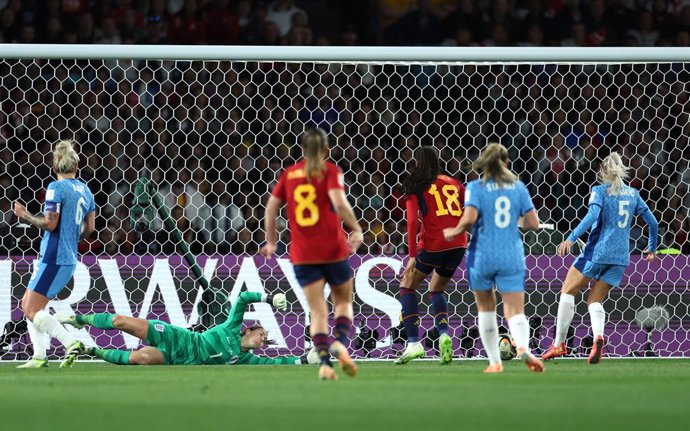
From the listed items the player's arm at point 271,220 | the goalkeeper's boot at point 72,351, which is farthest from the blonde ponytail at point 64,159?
the player's arm at point 271,220

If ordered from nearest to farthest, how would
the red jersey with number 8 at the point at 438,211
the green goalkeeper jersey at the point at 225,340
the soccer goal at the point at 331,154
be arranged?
the red jersey with number 8 at the point at 438,211 → the green goalkeeper jersey at the point at 225,340 → the soccer goal at the point at 331,154

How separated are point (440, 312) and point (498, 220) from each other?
1.98m

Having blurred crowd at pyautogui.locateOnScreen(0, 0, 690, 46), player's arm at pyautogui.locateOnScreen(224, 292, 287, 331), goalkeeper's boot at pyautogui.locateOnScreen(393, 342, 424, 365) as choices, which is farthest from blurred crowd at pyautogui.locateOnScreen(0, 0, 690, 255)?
blurred crowd at pyautogui.locateOnScreen(0, 0, 690, 46)

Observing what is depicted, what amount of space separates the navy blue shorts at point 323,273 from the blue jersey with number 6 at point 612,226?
3.43 metres

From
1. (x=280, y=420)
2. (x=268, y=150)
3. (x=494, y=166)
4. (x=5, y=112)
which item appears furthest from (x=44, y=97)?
(x=280, y=420)

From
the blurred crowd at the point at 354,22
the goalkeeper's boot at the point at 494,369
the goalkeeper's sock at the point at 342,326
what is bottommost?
the goalkeeper's boot at the point at 494,369

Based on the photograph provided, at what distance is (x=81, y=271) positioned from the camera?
12055 mm

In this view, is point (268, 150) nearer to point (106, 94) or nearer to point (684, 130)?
point (106, 94)

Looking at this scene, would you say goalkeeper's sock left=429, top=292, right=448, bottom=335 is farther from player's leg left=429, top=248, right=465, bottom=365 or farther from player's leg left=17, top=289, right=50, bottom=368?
player's leg left=17, top=289, right=50, bottom=368

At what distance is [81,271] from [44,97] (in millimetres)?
2712

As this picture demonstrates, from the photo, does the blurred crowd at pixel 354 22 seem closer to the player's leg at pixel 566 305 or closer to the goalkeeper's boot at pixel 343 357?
the player's leg at pixel 566 305

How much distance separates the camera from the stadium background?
12930 mm

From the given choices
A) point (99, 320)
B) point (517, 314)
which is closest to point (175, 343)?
point (99, 320)

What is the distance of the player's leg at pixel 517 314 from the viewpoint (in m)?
9.14
